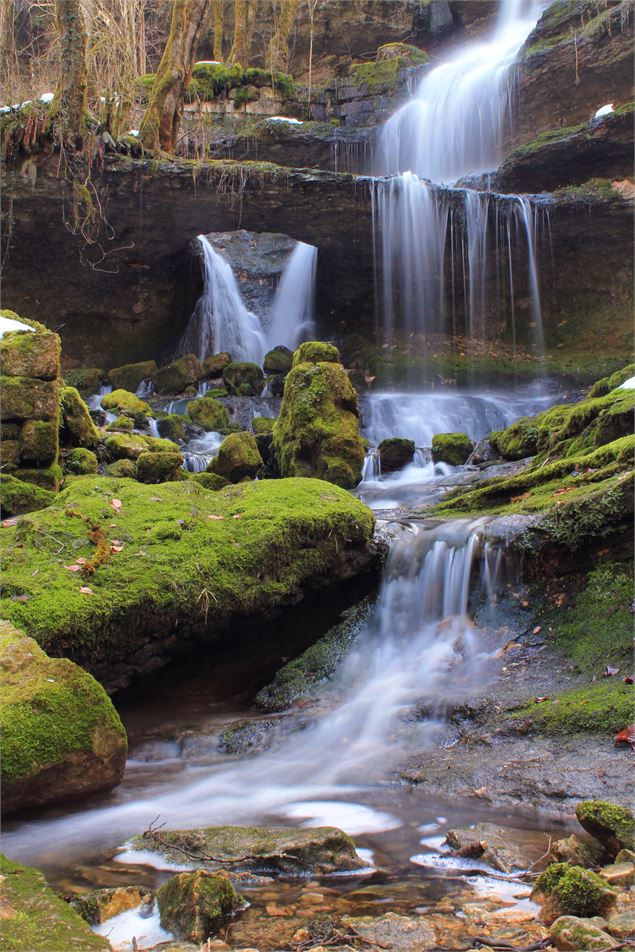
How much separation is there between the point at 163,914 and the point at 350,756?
2188 millimetres

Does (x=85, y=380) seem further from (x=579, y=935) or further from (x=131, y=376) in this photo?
(x=579, y=935)

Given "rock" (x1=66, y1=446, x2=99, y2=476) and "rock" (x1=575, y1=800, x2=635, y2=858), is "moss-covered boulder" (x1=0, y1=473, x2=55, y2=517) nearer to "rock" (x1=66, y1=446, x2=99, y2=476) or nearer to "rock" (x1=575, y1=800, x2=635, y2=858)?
"rock" (x1=66, y1=446, x2=99, y2=476)

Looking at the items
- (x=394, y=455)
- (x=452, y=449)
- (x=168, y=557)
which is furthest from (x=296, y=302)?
(x=168, y=557)

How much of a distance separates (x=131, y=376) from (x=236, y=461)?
7.79 meters

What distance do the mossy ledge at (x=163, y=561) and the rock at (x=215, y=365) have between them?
31.6ft

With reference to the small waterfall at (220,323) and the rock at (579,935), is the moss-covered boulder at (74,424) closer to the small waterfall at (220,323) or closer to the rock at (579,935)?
the rock at (579,935)

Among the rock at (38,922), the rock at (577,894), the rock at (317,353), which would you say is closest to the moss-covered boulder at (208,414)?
the rock at (317,353)

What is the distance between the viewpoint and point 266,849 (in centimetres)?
291

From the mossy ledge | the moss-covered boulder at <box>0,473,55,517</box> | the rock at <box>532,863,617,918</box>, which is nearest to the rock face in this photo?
the moss-covered boulder at <box>0,473,55,517</box>

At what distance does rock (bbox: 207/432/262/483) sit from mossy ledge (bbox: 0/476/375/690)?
261cm

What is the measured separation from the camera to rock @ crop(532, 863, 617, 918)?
7.31 feet

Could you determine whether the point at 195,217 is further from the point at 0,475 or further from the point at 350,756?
the point at 350,756

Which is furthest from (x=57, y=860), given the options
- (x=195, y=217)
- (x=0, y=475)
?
(x=195, y=217)

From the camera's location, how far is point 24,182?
45.2ft
